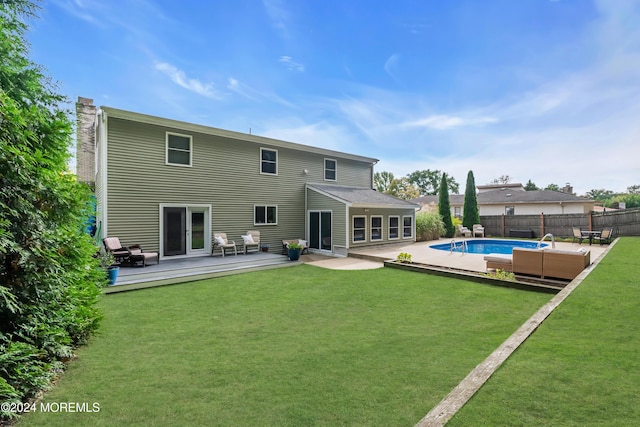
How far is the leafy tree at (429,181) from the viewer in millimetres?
54719

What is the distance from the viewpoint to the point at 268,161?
43.2 feet

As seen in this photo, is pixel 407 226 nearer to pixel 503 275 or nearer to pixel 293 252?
pixel 293 252

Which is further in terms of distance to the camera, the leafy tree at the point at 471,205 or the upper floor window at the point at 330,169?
the leafy tree at the point at 471,205

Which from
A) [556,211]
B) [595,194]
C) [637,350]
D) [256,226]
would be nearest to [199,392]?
[637,350]

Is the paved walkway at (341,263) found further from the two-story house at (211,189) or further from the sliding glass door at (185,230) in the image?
the sliding glass door at (185,230)

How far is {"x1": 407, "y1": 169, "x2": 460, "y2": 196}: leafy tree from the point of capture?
180ft

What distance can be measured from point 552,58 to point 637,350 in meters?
10.7

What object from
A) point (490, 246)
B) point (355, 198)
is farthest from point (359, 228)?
point (490, 246)

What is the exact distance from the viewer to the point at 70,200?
3402 millimetres

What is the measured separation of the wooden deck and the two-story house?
1.24 m

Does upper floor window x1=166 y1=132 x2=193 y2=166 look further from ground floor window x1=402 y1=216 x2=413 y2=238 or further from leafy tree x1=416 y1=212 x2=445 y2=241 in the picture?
leafy tree x1=416 y1=212 x2=445 y2=241

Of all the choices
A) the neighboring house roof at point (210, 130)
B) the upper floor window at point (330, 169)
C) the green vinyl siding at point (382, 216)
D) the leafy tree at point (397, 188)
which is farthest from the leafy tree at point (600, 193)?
the neighboring house roof at point (210, 130)

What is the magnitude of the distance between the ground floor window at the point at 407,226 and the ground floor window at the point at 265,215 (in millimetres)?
7085

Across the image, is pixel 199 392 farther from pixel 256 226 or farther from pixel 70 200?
pixel 256 226
